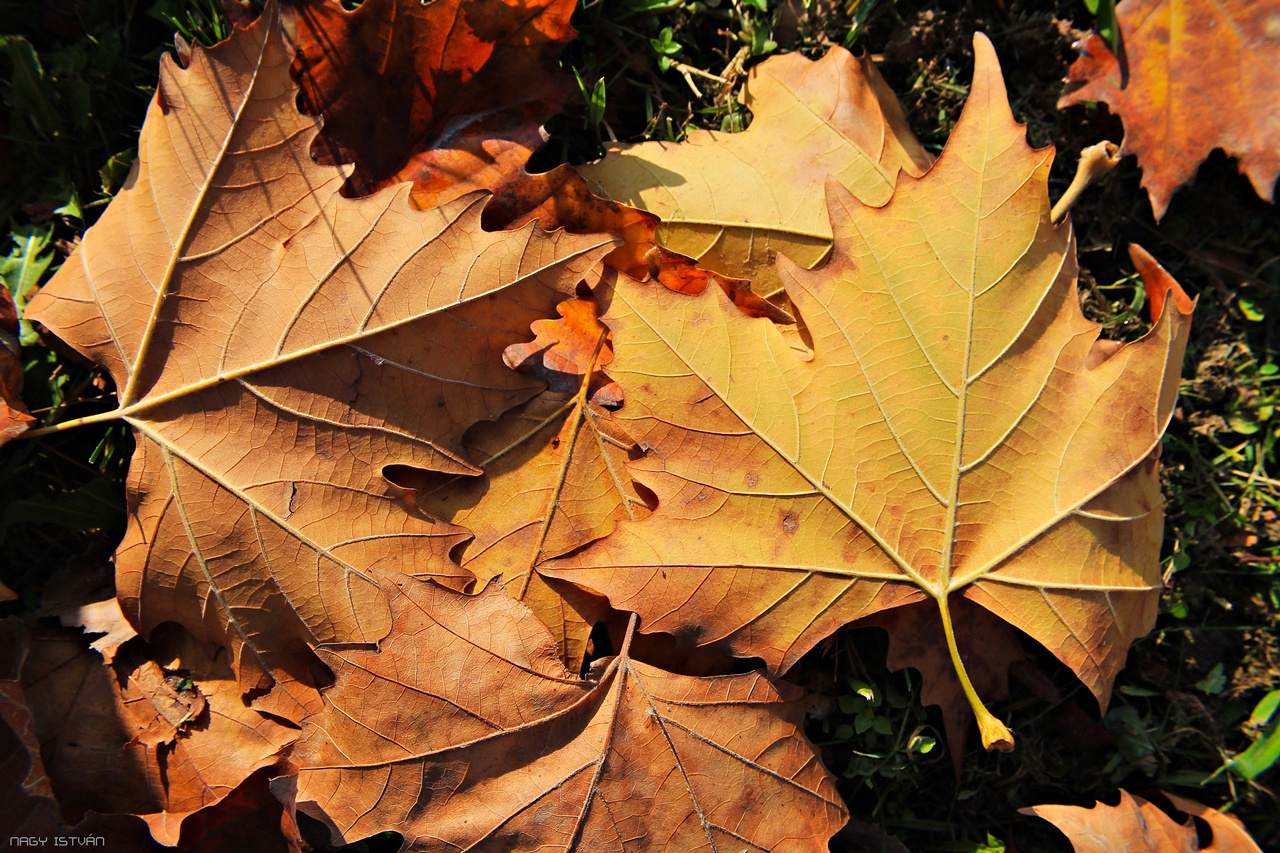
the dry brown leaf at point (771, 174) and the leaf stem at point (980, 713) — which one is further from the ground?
the dry brown leaf at point (771, 174)

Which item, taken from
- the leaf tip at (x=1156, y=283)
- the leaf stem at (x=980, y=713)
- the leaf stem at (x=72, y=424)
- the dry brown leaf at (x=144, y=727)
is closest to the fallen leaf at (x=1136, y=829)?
the leaf stem at (x=980, y=713)

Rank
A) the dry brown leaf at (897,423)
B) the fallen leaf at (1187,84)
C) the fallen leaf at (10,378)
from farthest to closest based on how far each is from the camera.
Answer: the fallen leaf at (1187,84)
the fallen leaf at (10,378)
the dry brown leaf at (897,423)

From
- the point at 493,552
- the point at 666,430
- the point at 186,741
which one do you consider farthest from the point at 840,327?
the point at 186,741

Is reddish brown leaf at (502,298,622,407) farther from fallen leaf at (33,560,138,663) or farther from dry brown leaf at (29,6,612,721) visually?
fallen leaf at (33,560,138,663)

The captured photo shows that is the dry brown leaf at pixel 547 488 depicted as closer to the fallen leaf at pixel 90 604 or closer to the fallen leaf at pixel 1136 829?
the fallen leaf at pixel 90 604

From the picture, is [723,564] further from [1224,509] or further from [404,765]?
[1224,509]

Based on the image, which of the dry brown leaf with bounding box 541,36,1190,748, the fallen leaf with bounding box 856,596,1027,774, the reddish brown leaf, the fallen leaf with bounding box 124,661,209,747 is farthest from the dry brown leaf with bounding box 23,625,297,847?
the fallen leaf with bounding box 856,596,1027,774

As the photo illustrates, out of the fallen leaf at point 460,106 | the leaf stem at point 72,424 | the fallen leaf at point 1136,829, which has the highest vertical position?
the fallen leaf at point 460,106
